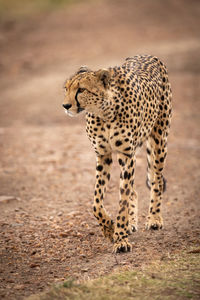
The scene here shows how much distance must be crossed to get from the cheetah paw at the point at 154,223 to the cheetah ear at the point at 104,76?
1.62 metres

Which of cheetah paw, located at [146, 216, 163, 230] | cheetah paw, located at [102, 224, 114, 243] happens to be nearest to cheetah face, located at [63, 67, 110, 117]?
cheetah paw, located at [102, 224, 114, 243]

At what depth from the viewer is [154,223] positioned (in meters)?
5.50

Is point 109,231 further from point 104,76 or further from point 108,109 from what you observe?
point 104,76

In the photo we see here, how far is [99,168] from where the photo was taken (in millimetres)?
5059

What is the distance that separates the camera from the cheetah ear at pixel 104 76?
15.1 feet

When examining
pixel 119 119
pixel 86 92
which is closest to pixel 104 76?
pixel 86 92

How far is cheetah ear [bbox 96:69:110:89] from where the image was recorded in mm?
4609

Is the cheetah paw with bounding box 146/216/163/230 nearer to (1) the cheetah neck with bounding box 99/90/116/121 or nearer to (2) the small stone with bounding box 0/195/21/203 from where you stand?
(1) the cheetah neck with bounding box 99/90/116/121

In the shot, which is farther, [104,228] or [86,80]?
[104,228]

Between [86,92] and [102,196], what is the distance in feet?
3.36

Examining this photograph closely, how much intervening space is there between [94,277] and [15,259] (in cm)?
88

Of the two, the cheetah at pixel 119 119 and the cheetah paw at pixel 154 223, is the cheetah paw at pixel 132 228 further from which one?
the cheetah paw at pixel 154 223

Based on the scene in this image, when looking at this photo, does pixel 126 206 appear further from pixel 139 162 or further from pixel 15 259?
pixel 139 162

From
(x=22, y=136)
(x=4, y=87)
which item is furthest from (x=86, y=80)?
(x=4, y=87)
